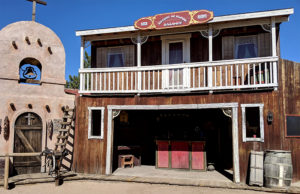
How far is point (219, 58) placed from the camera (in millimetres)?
11891

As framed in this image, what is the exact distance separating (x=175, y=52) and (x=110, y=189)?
6587mm

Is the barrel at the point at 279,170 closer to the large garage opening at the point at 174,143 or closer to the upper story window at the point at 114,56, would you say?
the large garage opening at the point at 174,143

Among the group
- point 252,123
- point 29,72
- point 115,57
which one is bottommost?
point 252,123

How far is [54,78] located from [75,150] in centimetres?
330

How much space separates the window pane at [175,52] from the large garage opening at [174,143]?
233 centimetres

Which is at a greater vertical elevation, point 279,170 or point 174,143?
point 174,143

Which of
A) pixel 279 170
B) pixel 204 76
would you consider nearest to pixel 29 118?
pixel 204 76

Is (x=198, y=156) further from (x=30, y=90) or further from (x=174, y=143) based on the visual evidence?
(x=30, y=90)

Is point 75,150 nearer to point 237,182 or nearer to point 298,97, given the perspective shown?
point 237,182

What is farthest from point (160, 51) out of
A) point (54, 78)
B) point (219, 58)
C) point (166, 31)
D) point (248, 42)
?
point (54, 78)

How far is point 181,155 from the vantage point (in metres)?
11.2

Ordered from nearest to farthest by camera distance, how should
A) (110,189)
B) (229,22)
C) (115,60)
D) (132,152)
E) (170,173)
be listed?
(110,189)
(229,22)
(170,173)
(132,152)
(115,60)

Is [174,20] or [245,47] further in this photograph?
[245,47]

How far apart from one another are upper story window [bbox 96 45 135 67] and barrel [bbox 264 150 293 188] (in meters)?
7.55
